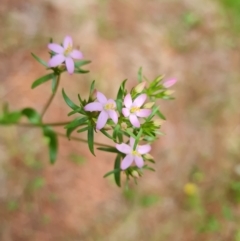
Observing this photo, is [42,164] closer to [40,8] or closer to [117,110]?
[40,8]

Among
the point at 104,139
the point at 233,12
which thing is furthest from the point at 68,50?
the point at 233,12

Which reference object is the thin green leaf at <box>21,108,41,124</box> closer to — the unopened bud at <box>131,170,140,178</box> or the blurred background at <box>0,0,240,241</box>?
the unopened bud at <box>131,170,140,178</box>

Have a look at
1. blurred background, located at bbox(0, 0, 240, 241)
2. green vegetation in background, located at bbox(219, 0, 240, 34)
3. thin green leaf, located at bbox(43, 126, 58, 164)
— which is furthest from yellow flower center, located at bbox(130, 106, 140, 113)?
green vegetation in background, located at bbox(219, 0, 240, 34)

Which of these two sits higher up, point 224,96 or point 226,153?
point 224,96

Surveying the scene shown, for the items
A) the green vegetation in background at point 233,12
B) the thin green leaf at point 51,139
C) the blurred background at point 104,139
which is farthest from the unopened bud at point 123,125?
the green vegetation in background at point 233,12

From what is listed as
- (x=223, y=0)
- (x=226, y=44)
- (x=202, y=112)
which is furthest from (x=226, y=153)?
(x=223, y=0)

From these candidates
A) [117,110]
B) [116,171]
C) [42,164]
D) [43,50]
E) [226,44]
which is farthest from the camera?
[226,44]

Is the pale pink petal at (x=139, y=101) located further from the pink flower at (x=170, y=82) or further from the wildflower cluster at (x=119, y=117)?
the pink flower at (x=170, y=82)
